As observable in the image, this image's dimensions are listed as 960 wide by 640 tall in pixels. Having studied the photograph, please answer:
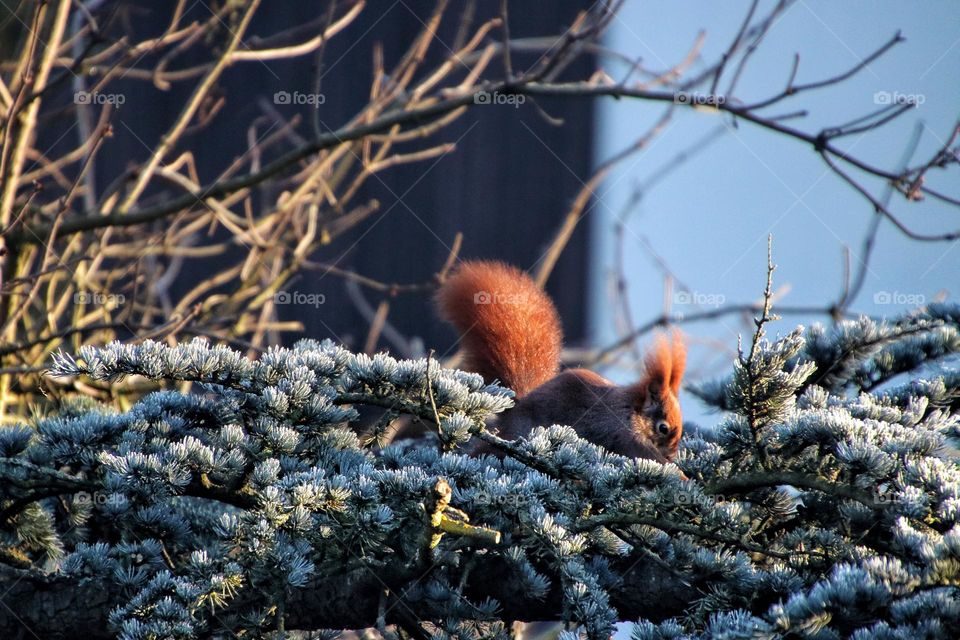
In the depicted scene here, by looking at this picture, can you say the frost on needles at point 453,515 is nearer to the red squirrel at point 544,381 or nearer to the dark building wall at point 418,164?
the red squirrel at point 544,381

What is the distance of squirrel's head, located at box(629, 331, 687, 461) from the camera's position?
2139 millimetres

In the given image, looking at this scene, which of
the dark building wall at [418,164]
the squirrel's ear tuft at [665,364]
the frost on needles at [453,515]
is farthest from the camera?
the dark building wall at [418,164]

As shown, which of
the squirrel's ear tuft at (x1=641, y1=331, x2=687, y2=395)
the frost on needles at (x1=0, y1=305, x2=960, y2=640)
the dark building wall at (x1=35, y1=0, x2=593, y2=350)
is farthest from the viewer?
the dark building wall at (x1=35, y1=0, x2=593, y2=350)

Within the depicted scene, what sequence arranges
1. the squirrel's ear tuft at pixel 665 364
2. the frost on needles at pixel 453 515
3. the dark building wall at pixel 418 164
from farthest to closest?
1. the dark building wall at pixel 418 164
2. the squirrel's ear tuft at pixel 665 364
3. the frost on needles at pixel 453 515

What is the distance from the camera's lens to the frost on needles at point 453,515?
1.16m

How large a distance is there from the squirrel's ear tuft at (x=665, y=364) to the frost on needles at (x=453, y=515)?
57cm

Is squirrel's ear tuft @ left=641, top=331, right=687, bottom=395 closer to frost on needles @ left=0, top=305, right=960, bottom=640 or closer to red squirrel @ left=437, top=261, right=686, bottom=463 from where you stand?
red squirrel @ left=437, top=261, right=686, bottom=463

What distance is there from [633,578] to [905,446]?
389mm

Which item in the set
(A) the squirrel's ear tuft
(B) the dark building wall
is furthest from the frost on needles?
(B) the dark building wall

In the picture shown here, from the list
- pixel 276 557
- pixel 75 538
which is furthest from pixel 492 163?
pixel 276 557

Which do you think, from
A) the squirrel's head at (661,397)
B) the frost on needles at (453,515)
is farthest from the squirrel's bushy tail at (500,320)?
the frost on needles at (453,515)

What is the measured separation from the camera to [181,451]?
130 centimetres

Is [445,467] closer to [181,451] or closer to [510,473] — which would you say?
[510,473]

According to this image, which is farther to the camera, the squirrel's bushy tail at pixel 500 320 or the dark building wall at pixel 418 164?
the dark building wall at pixel 418 164
